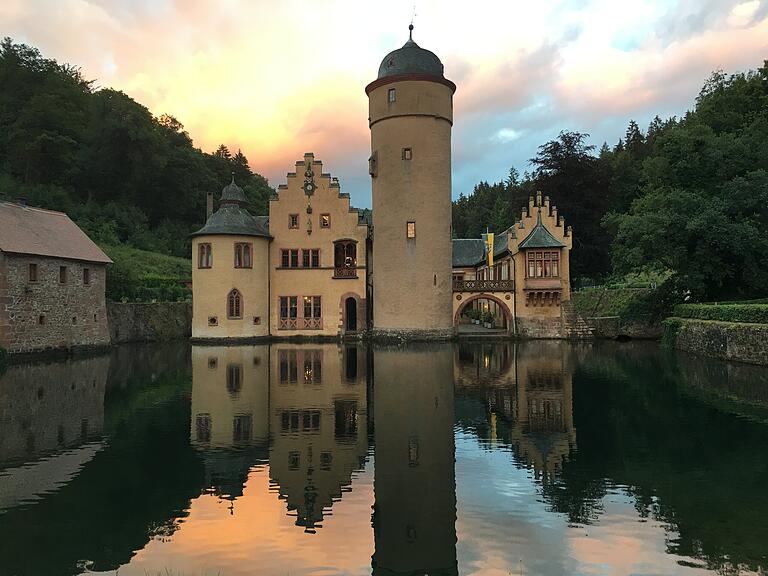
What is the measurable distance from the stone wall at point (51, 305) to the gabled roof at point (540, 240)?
25891mm

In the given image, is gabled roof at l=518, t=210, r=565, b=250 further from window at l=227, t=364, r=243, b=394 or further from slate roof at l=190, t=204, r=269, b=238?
window at l=227, t=364, r=243, b=394

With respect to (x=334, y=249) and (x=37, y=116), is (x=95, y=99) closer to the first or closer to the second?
(x=37, y=116)

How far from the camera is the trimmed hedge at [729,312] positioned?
78.6 ft

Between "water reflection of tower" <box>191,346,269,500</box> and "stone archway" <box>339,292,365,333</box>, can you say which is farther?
"stone archway" <box>339,292,365,333</box>

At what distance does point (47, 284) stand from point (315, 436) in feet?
75.1

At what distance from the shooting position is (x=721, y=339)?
25.6 m

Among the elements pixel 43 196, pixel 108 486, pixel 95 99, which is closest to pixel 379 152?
pixel 108 486

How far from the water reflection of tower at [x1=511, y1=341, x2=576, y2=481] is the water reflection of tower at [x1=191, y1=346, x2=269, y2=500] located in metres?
4.91

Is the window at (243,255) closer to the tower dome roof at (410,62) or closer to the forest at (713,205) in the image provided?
the tower dome roof at (410,62)

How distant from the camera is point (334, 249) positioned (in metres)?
39.9

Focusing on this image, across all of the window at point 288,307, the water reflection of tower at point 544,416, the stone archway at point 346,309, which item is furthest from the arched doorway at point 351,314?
the water reflection of tower at point 544,416

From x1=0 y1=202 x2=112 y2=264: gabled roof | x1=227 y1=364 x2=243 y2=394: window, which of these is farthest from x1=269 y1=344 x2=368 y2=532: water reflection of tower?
x1=0 y1=202 x2=112 y2=264: gabled roof

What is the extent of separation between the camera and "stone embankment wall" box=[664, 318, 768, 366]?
2309cm

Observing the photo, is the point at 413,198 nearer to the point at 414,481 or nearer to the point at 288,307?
the point at 288,307
